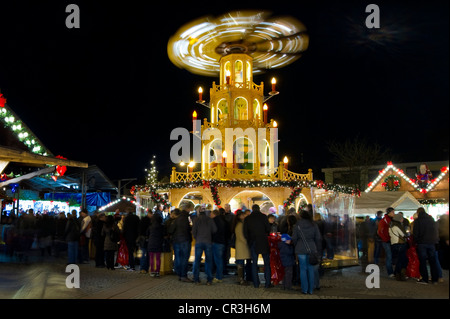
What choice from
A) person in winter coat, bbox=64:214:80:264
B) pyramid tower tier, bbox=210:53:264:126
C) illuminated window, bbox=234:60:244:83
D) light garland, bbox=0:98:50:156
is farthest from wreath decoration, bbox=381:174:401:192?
person in winter coat, bbox=64:214:80:264

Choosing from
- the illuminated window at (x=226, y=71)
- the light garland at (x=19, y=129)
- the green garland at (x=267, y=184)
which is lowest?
the green garland at (x=267, y=184)

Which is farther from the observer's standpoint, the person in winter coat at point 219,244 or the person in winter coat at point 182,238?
the person in winter coat at point 182,238

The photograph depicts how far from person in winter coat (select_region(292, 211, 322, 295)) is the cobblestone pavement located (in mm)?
282

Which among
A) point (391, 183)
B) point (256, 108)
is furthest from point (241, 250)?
point (391, 183)

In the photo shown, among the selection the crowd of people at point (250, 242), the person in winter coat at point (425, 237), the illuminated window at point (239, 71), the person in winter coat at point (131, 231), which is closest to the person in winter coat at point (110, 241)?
the crowd of people at point (250, 242)

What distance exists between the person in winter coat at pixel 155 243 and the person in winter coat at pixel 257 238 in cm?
279

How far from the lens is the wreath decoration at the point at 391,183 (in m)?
28.6

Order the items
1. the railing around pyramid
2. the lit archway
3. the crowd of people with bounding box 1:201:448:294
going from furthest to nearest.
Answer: the lit archway, the railing around pyramid, the crowd of people with bounding box 1:201:448:294

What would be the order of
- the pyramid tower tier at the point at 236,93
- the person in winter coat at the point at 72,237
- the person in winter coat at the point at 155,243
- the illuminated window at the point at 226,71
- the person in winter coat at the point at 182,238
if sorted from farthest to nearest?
the illuminated window at the point at 226,71 → the pyramid tower tier at the point at 236,93 → the person in winter coat at the point at 72,237 → the person in winter coat at the point at 155,243 → the person in winter coat at the point at 182,238

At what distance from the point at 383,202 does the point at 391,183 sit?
8.31 meters

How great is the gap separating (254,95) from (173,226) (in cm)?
1288

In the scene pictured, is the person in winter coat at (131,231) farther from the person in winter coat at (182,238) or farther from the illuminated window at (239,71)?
the illuminated window at (239,71)

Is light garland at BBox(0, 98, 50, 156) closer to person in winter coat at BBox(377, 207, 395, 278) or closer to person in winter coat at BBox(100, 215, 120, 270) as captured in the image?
person in winter coat at BBox(100, 215, 120, 270)

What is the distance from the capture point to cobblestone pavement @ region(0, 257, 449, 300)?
26.0ft
